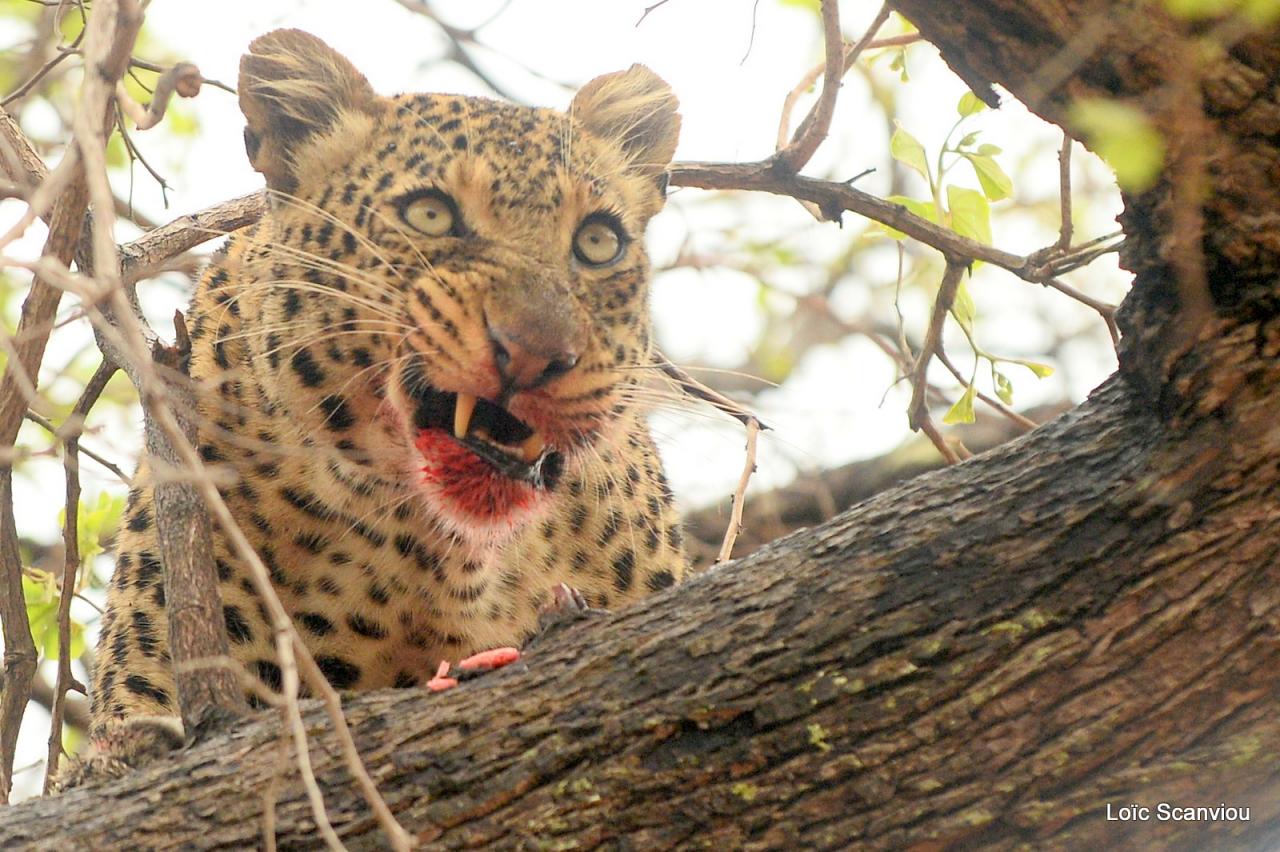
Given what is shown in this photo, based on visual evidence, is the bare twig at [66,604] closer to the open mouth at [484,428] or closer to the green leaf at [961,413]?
the open mouth at [484,428]

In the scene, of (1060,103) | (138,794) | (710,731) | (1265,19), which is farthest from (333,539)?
(1265,19)

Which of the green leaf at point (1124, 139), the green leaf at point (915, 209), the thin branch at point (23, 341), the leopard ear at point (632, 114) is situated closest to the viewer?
the thin branch at point (23, 341)

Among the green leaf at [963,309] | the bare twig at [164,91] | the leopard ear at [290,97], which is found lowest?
the bare twig at [164,91]

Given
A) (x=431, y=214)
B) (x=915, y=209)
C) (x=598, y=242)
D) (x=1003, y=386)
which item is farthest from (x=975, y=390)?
(x=431, y=214)

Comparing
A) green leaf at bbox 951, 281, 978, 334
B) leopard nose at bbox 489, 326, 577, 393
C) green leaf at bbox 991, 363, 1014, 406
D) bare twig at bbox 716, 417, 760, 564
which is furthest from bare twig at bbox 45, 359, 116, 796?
green leaf at bbox 991, 363, 1014, 406

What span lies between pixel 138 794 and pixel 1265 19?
2.89 meters

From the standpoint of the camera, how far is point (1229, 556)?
3.11 meters

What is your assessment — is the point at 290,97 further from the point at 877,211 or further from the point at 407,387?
the point at 877,211

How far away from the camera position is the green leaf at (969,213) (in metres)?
5.18

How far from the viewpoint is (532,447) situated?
15.5ft

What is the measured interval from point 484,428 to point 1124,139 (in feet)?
7.93

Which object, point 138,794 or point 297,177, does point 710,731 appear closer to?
point 138,794

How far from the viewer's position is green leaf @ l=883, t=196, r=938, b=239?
5285 mm

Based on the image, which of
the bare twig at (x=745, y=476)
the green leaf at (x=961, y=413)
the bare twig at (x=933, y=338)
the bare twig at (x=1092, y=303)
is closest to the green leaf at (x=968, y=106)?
the bare twig at (x=933, y=338)
